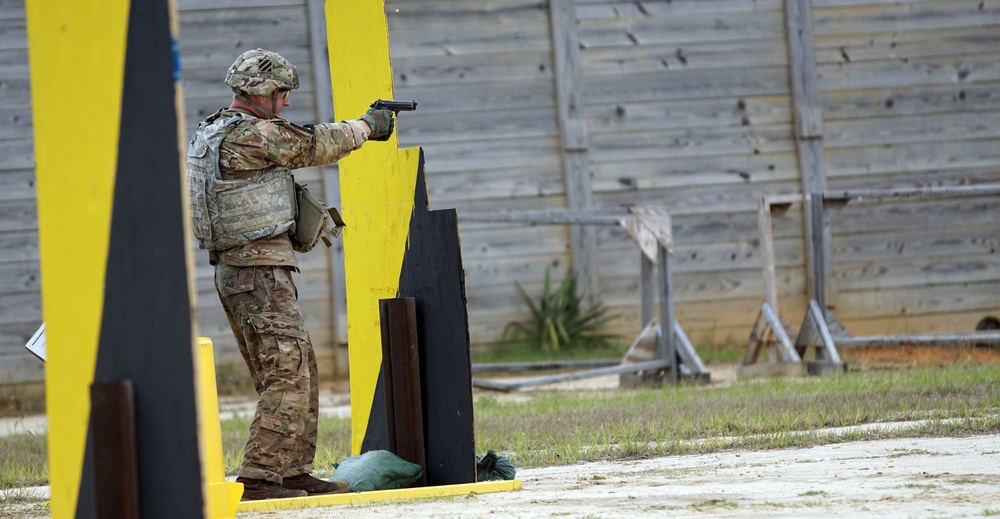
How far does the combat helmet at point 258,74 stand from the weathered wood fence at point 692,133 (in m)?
6.08

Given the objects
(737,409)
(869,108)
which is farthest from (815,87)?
(737,409)

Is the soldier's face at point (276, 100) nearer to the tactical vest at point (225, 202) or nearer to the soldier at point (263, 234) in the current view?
the soldier at point (263, 234)

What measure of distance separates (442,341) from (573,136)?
6481mm

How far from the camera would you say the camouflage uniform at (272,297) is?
4219 millimetres

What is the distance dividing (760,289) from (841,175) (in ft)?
4.55

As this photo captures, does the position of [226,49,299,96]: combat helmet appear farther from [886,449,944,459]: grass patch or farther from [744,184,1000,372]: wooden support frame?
[744,184,1000,372]: wooden support frame

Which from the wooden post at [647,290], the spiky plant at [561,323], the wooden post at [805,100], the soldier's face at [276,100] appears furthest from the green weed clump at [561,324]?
the soldier's face at [276,100]

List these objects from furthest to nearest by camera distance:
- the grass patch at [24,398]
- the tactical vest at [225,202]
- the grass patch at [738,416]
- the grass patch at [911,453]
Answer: the grass patch at [24,398] < the grass patch at [738,416] < the grass patch at [911,453] < the tactical vest at [225,202]

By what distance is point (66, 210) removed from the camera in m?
2.86

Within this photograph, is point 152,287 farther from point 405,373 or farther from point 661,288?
point 661,288

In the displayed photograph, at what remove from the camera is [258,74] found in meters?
4.35

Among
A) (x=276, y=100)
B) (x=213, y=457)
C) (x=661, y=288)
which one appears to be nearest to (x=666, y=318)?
(x=661, y=288)

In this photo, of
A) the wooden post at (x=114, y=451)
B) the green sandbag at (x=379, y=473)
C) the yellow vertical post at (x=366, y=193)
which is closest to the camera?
the wooden post at (x=114, y=451)

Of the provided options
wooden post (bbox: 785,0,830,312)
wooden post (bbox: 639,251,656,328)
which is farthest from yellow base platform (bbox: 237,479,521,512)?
wooden post (bbox: 785,0,830,312)
